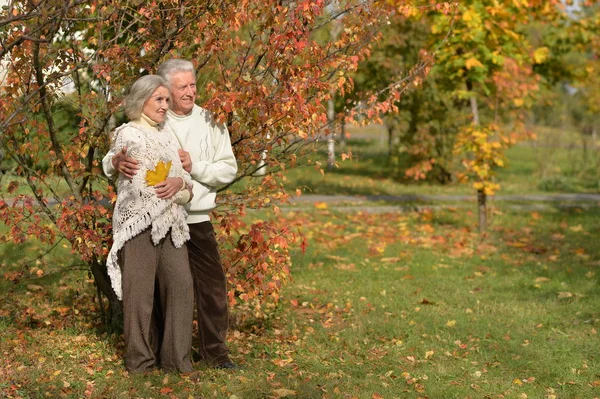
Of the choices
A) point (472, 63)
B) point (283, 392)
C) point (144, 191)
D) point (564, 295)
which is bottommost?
point (564, 295)

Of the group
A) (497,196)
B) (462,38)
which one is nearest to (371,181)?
(497,196)

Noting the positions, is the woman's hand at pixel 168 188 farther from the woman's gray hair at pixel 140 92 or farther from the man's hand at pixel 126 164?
the woman's gray hair at pixel 140 92

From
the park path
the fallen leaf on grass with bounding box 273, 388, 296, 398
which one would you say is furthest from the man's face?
the park path

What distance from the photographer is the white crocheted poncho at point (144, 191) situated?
492 centimetres

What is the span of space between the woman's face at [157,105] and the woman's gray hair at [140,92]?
0.02m

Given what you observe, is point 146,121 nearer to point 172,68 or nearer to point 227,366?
point 172,68

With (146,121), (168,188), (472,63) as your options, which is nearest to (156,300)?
(168,188)

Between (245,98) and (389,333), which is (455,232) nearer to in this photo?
(389,333)

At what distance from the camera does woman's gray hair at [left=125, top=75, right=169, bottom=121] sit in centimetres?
487

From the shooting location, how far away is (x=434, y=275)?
917cm

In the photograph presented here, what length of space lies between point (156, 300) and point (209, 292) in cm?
34

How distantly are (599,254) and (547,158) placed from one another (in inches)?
466

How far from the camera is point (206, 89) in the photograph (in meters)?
5.53

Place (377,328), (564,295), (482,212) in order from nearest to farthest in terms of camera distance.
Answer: (377,328), (564,295), (482,212)
